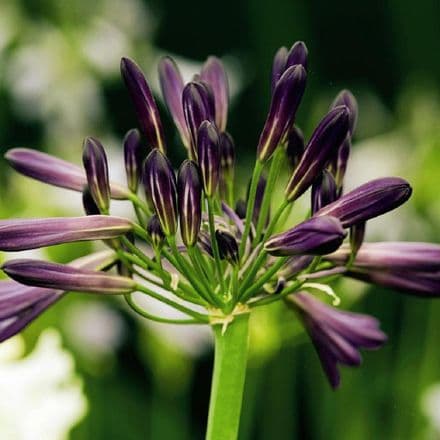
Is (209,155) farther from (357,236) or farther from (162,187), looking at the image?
(357,236)

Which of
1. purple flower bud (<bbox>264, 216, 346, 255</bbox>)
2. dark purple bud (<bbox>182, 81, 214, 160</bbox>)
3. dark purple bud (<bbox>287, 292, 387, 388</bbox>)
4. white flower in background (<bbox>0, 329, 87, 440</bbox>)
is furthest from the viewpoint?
white flower in background (<bbox>0, 329, 87, 440</bbox>)

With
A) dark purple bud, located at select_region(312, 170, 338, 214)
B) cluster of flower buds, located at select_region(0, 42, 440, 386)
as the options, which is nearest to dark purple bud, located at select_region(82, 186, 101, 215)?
cluster of flower buds, located at select_region(0, 42, 440, 386)

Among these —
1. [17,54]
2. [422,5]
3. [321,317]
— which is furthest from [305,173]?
[422,5]

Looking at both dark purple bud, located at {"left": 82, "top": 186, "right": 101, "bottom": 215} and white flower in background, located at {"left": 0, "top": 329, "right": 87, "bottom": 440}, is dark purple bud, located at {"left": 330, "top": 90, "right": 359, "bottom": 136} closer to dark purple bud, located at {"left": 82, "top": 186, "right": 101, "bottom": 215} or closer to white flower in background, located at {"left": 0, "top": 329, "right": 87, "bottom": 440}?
dark purple bud, located at {"left": 82, "top": 186, "right": 101, "bottom": 215}

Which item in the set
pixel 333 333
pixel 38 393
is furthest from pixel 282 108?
pixel 38 393

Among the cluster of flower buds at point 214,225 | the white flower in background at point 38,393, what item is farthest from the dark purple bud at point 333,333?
the white flower in background at point 38,393

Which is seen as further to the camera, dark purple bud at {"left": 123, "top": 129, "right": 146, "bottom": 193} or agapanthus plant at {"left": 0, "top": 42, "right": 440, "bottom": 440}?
dark purple bud at {"left": 123, "top": 129, "right": 146, "bottom": 193}

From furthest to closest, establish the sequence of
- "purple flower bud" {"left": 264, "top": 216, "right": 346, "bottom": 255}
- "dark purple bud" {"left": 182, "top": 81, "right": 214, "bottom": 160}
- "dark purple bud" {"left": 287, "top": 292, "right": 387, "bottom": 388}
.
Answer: "dark purple bud" {"left": 287, "top": 292, "right": 387, "bottom": 388}
"dark purple bud" {"left": 182, "top": 81, "right": 214, "bottom": 160}
"purple flower bud" {"left": 264, "top": 216, "right": 346, "bottom": 255}

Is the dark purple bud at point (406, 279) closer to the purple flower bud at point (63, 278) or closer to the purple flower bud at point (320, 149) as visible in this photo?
the purple flower bud at point (320, 149)
